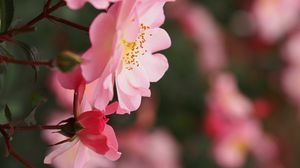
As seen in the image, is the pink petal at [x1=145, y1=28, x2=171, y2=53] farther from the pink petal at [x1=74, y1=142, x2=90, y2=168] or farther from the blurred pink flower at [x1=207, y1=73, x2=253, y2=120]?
the blurred pink flower at [x1=207, y1=73, x2=253, y2=120]

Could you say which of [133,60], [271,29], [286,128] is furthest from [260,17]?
[133,60]

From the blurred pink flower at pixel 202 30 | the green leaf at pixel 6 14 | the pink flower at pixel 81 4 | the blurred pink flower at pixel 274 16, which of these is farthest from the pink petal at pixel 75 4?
the blurred pink flower at pixel 274 16

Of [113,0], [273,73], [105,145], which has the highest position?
[113,0]

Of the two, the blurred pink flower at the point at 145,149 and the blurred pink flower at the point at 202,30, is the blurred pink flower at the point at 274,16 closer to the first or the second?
the blurred pink flower at the point at 202,30

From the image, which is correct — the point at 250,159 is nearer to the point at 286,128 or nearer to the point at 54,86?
the point at 286,128

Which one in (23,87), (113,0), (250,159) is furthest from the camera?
(250,159)

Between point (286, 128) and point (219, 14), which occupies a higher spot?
point (219, 14)

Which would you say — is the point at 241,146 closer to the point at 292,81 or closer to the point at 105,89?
the point at 292,81
